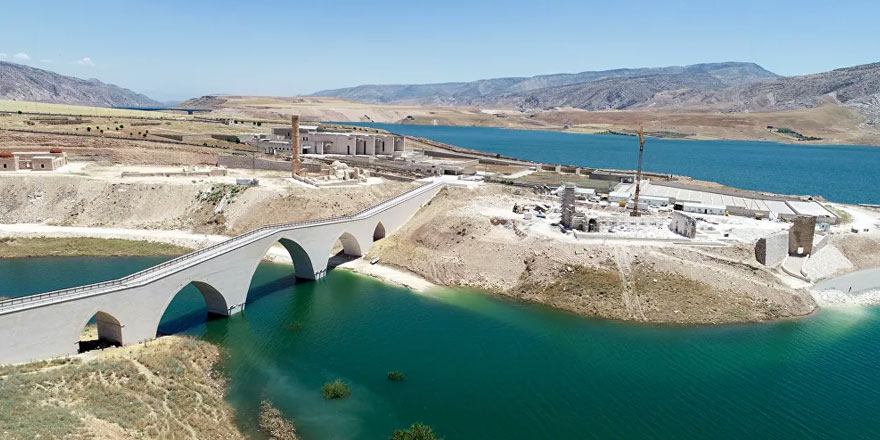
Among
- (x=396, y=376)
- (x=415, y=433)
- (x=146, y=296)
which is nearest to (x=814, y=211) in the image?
(x=396, y=376)

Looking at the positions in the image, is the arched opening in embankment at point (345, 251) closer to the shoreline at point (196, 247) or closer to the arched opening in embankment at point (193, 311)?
the shoreline at point (196, 247)

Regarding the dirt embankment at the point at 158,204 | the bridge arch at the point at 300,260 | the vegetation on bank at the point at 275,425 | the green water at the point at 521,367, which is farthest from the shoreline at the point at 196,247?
the vegetation on bank at the point at 275,425

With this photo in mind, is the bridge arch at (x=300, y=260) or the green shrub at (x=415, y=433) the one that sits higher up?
the bridge arch at (x=300, y=260)

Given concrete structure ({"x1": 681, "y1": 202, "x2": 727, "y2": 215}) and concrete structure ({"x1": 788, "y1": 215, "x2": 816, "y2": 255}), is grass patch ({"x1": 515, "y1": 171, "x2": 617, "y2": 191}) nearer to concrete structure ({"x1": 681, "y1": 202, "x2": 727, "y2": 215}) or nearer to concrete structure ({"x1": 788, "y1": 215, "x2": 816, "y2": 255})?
concrete structure ({"x1": 681, "y1": 202, "x2": 727, "y2": 215})

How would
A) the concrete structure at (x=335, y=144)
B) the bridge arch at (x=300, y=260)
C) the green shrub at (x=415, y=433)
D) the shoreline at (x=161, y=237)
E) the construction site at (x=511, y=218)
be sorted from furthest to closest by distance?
the concrete structure at (x=335, y=144) < the shoreline at (x=161, y=237) < the bridge arch at (x=300, y=260) < the construction site at (x=511, y=218) < the green shrub at (x=415, y=433)

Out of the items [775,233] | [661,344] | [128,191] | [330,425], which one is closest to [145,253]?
[128,191]

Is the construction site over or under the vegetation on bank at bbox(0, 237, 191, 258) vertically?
over

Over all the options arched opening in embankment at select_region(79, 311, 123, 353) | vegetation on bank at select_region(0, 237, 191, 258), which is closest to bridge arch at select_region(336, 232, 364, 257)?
vegetation on bank at select_region(0, 237, 191, 258)
